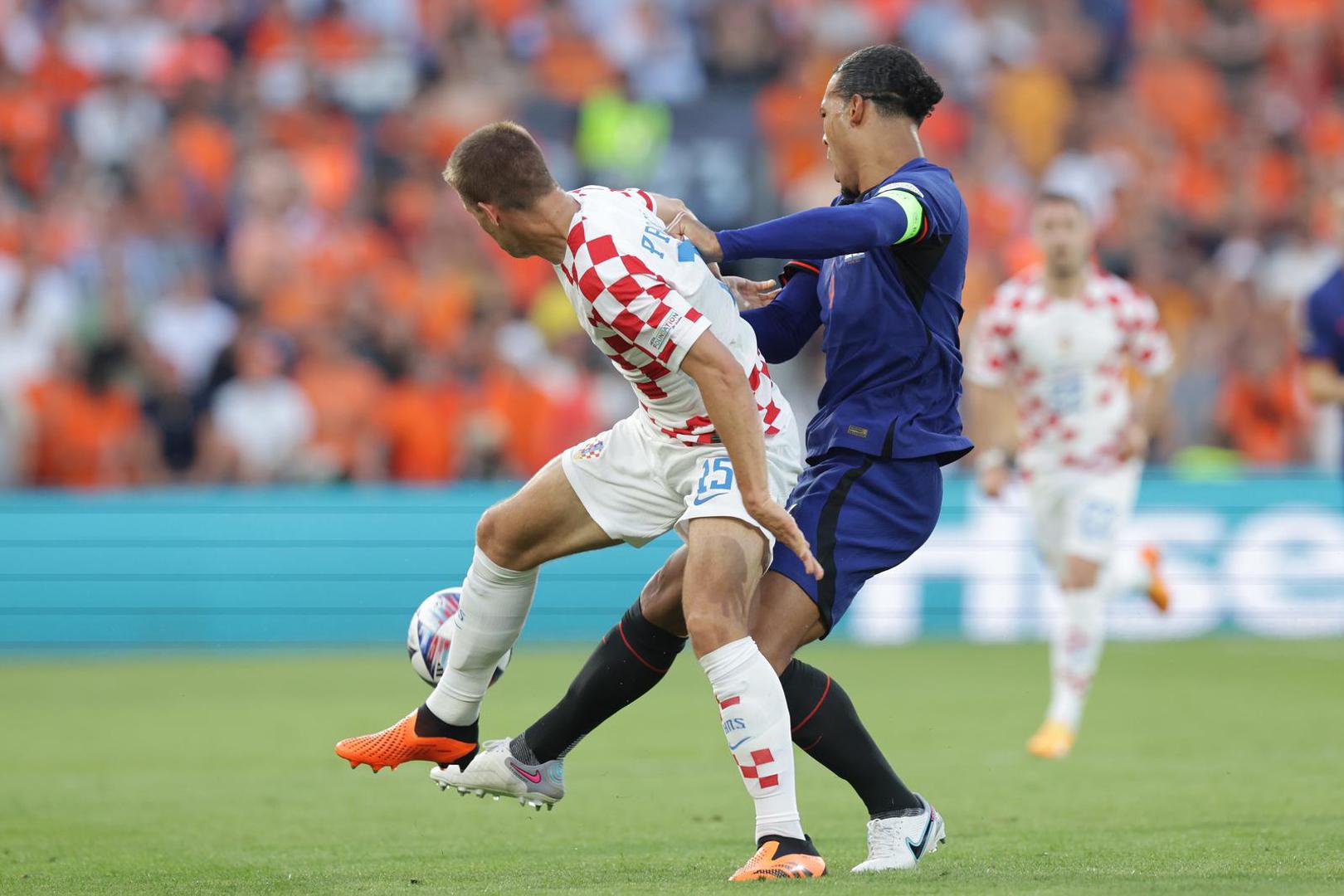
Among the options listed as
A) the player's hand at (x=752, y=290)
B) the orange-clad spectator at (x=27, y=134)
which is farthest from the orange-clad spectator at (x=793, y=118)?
the player's hand at (x=752, y=290)

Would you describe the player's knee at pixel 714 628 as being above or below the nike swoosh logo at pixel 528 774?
above

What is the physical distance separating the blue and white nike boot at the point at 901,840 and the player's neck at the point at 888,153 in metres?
1.99

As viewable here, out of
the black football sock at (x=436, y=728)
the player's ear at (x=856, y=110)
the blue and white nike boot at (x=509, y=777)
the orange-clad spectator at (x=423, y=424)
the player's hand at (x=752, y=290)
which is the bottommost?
the orange-clad spectator at (x=423, y=424)

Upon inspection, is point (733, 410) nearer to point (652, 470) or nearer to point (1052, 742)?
point (652, 470)

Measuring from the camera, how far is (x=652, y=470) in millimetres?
6195

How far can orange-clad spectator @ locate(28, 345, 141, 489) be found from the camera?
14.8 m

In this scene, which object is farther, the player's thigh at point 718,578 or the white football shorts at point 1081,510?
the white football shorts at point 1081,510

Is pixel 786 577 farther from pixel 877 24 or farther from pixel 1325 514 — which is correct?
pixel 877 24

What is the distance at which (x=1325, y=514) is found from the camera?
50.8 feet

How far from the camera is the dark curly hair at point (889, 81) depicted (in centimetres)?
605

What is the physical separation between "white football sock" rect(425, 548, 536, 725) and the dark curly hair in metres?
1.91

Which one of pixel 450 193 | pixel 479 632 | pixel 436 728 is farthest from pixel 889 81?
pixel 450 193

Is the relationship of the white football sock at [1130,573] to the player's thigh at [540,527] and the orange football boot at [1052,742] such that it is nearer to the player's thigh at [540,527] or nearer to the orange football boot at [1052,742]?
the orange football boot at [1052,742]

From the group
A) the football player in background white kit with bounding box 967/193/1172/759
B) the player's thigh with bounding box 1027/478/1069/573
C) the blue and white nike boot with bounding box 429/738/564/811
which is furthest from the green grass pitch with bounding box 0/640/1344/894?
the football player in background white kit with bounding box 967/193/1172/759
